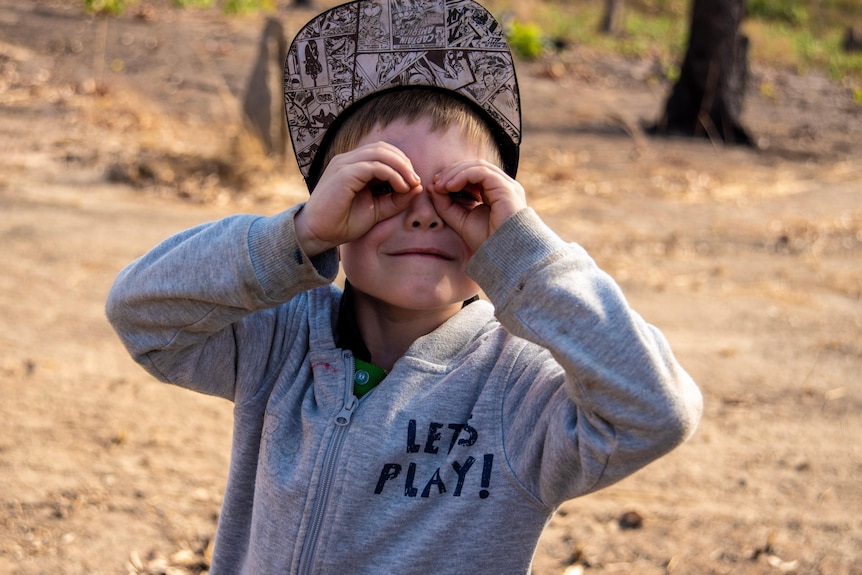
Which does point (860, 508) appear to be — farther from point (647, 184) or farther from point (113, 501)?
point (647, 184)

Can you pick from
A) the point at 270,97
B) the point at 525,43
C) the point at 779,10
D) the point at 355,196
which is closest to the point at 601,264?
the point at 270,97

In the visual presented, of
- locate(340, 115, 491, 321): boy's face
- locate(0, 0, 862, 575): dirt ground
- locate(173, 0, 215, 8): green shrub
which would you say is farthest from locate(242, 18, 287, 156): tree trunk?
locate(173, 0, 215, 8): green shrub

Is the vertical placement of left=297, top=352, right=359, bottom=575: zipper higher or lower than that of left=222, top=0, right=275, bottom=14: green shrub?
lower

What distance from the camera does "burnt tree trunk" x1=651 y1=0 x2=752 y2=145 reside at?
10609mm

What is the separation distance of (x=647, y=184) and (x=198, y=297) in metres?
7.42

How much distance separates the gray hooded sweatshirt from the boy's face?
0.32 ft

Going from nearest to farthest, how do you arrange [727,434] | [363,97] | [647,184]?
[363,97], [727,434], [647,184]

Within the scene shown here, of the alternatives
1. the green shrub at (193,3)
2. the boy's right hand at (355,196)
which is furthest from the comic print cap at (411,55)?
the green shrub at (193,3)

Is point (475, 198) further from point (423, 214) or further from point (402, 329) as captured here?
point (402, 329)

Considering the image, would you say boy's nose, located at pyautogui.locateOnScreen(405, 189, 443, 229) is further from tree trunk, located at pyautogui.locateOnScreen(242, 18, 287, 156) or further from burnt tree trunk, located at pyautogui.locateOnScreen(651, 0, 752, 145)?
burnt tree trunk, located at pyautogui.locateOnScreen(651, 0, 752, 145)

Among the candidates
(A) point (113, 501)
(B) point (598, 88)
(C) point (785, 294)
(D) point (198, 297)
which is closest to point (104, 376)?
(A) point (113, 501)

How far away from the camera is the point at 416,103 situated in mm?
1783

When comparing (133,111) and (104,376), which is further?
(133,111)

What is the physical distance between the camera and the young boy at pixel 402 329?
1.60m
